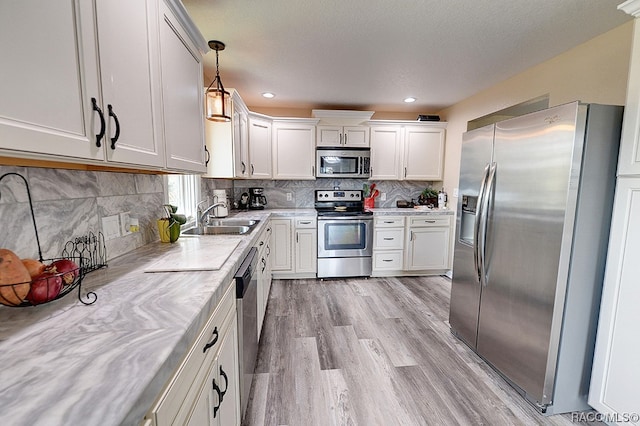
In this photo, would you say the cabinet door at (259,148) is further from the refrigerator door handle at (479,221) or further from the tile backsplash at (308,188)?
the refrigerator door handle at (479,221)

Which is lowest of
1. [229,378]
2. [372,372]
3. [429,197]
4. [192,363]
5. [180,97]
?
[372,372]

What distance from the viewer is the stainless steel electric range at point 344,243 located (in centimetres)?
349

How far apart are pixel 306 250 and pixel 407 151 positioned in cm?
203

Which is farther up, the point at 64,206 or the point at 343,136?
the point at 343,136

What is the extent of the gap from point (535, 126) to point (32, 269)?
2.30 meters

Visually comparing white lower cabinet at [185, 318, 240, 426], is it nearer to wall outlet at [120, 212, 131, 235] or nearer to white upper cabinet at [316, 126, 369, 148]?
wall outlet at [120, 212, 131, 235]

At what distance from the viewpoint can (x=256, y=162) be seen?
346 centimetres

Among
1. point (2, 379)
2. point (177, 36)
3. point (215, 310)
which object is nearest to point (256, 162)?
point (177, 36)

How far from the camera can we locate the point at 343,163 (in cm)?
379

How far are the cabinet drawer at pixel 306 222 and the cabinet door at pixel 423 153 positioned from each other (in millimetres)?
1530

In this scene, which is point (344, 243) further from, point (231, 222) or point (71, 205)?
point (71, 205)

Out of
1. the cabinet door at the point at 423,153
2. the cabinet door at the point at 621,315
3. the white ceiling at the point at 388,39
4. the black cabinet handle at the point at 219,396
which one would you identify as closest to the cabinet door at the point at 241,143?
the white ceiling at the point at 388,39

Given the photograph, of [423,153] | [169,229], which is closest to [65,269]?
[169,229]

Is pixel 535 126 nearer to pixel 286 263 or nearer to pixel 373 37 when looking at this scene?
pixel 373 37
